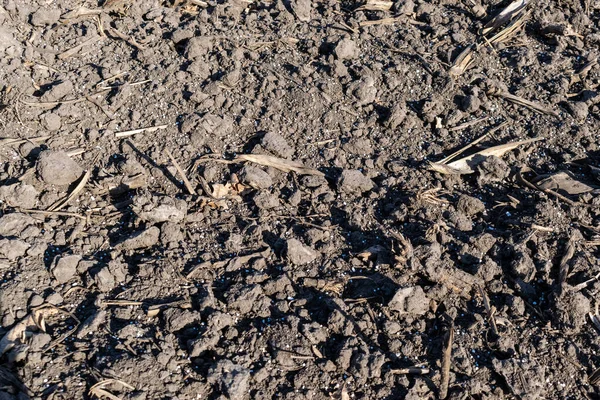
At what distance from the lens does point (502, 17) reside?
15.0 ft

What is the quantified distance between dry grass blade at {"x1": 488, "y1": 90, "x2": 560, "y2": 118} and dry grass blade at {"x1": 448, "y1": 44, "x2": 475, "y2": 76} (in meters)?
0.28

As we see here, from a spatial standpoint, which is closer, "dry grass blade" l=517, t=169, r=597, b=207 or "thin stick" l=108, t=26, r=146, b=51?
"dry grass blade" l=517, t=169, r=597, b=207

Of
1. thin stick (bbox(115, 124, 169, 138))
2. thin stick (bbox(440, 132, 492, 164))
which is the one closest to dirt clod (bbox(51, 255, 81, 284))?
thin stick (bbox(115, 124, 169, 138))

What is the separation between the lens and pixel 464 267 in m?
3.28

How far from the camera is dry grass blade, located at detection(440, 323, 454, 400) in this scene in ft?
9.19

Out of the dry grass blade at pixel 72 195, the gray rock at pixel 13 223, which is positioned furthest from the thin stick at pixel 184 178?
the gray rock at pixel 13 223

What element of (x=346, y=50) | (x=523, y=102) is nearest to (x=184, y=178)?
(x=346, y=50)

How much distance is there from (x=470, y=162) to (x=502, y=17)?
145 cm

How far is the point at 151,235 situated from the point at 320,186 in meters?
1.02

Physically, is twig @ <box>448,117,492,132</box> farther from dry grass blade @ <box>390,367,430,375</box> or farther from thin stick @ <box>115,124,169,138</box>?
thin stick @ <box>115,124,169,138</box>

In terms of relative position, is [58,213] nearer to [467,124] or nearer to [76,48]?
[76,48]

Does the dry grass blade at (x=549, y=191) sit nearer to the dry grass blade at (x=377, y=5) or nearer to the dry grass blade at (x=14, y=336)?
the dry grass blade at (x=377, y=5)

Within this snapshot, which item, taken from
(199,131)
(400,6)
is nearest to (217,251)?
(199,131)

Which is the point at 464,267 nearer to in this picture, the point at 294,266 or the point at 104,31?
the point at 294,266
